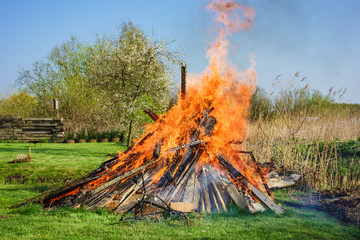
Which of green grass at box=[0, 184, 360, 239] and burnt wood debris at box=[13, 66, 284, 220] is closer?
green grass at box=[0, 184, 360, 239]

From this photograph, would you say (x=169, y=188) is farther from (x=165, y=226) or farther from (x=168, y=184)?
(x=165, y=226)

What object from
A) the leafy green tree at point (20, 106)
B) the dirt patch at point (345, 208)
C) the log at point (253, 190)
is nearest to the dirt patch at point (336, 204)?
the dirt patch at point (345, 208)

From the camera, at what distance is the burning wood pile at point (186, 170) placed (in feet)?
18.4

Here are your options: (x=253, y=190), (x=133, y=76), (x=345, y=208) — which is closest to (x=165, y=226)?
(x=253, y=190)

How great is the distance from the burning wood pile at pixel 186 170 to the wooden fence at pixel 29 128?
16.8 meters

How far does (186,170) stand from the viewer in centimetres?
619

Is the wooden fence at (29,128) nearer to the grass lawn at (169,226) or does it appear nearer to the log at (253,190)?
the grass lawn at (169,226)

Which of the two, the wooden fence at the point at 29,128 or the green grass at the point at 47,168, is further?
the wooden fence at the point at 29,128

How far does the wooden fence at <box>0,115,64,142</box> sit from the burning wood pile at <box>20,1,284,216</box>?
16.8m

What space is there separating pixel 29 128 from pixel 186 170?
19.6 meters

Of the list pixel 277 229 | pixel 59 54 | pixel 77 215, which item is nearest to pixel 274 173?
pixel 277 229

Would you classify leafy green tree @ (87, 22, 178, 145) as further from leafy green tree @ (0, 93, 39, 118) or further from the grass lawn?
leafy green tree @ (0, 93, 39, 118)

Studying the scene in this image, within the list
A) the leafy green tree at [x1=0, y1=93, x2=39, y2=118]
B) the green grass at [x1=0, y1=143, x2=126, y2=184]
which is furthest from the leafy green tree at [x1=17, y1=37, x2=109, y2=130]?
the green grass at [x1=0, y1=143, x2=126, y2=184]

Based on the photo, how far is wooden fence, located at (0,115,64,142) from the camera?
2148 cm
